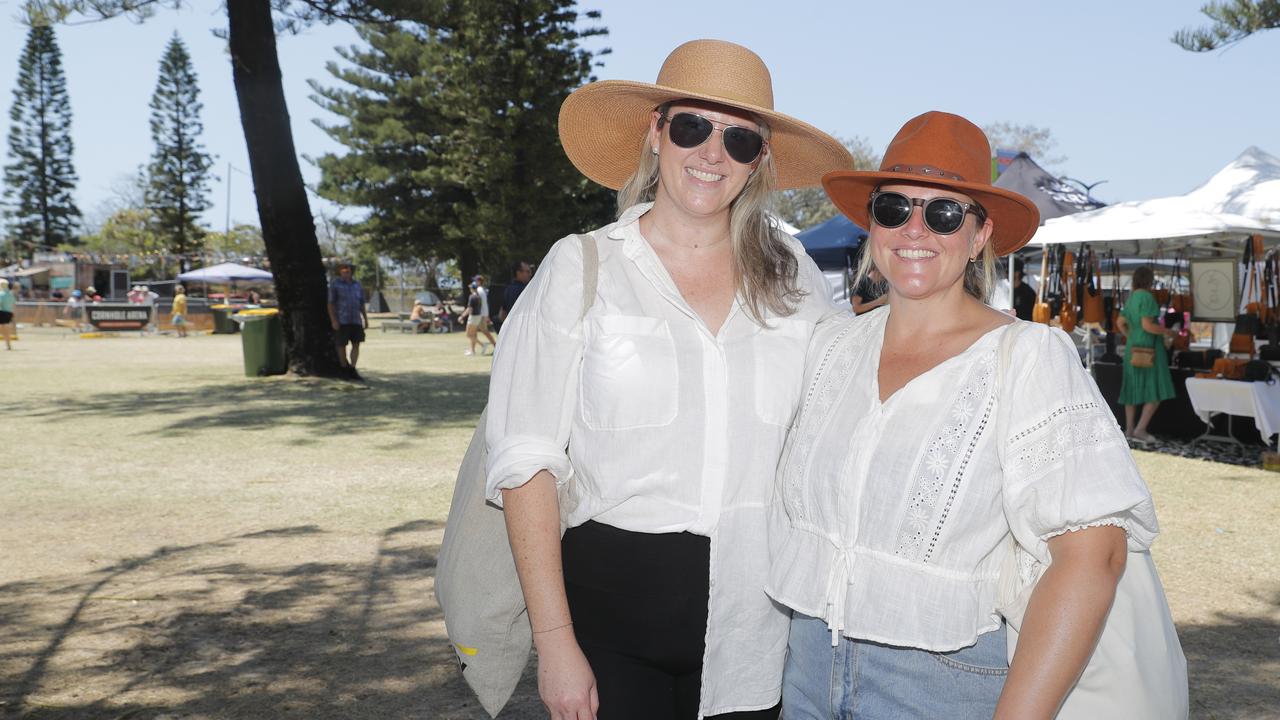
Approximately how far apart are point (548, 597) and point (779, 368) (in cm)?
61

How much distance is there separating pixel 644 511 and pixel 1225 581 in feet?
15.9

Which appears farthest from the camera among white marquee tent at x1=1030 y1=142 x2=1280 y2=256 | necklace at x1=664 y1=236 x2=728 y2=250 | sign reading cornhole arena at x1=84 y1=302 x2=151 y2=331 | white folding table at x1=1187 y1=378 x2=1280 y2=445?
sign reading cornhole arena at x1=84 y1=302 x2=151 y2=331

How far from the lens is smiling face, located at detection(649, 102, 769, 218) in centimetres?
218

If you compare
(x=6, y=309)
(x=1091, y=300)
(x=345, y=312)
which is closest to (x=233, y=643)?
(x=1091, y=300)

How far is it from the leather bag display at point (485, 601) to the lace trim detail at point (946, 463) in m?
0.74

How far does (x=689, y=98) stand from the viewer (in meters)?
2.30

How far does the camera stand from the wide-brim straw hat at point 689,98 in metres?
2.24

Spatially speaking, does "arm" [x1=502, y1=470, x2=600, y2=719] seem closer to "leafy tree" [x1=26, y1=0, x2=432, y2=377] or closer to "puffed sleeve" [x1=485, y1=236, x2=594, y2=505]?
"puffed sleeve" [x1=485, y1=236, x2=594, y2=505]

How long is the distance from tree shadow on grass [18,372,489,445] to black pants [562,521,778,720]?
864 cm

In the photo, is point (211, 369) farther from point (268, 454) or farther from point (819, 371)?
point (819, 371)

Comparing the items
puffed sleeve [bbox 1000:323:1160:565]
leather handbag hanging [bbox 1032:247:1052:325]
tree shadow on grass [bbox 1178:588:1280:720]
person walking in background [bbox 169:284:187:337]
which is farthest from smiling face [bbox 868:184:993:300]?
person walking in background [bbox 169:284:187:337]

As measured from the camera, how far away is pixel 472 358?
21.6m

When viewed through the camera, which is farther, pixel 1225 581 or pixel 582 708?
pixel 1225 581

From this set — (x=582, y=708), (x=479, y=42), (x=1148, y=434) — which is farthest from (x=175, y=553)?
(x=479, y=42)
